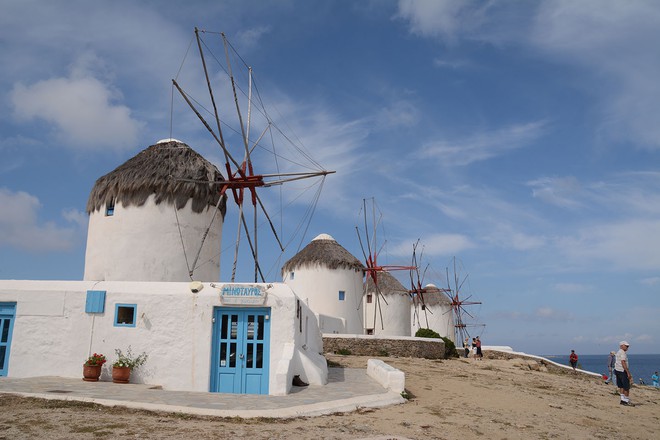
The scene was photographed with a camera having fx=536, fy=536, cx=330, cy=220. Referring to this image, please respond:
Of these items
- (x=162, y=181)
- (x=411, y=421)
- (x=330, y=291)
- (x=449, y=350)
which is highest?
(x=162, y=181)

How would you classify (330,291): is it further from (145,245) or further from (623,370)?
(623,370)

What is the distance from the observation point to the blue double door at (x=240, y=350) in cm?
1330

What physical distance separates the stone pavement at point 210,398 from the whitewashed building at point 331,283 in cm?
1889

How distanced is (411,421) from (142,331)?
7377 mm

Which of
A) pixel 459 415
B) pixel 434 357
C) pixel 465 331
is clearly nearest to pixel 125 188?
pixel 459 415

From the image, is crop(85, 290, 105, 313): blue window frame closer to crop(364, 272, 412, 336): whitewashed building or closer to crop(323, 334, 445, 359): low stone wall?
crop(323, 334, 445, 359): low stone wall

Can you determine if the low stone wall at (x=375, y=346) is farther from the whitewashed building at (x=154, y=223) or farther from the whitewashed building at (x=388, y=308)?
the whitewashed building at (x=154, y=223)

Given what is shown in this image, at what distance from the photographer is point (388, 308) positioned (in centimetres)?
4022

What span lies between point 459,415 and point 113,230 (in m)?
13.2


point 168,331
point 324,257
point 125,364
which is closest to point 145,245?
point 168,331

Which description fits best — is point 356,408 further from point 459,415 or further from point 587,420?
point 587,420

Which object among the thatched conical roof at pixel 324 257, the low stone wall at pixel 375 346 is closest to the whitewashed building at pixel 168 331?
the low stone wall at pixel 375 346

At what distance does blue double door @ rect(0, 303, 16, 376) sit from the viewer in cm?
1400

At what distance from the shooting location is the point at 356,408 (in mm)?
10828
